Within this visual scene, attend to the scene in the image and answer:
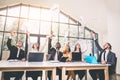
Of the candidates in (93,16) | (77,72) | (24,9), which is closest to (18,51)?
(77,72)

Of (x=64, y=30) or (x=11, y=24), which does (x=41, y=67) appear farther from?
(x=64, y=30)

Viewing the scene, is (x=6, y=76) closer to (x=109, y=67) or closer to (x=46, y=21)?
(x=109, y=67)

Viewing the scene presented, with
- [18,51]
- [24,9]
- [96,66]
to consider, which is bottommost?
[96,66]

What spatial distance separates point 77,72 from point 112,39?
8.64 feet

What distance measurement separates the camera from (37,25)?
6.09 meters

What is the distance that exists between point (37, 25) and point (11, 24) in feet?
3.47

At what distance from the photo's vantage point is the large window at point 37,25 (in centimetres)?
560

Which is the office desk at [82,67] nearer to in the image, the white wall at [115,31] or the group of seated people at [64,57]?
the group of seated people at [64,57]

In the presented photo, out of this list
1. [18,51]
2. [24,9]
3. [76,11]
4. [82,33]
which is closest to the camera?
[18,51]

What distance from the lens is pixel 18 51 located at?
3.48m

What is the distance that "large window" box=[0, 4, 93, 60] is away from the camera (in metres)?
5.60

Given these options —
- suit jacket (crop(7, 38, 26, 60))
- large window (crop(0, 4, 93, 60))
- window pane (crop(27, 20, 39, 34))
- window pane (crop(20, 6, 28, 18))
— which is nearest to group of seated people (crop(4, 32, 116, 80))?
suit jacket (crop(7, 38, 26, 60))

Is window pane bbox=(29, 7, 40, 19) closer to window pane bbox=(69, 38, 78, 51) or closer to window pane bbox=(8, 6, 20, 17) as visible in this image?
window pane bbox=(8, 6, 20, 17)

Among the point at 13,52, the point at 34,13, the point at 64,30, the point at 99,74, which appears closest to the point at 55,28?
the point at 64,30
